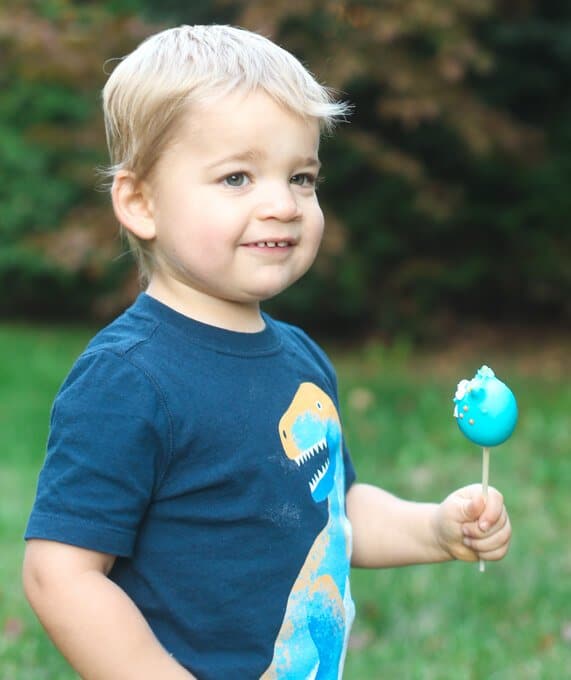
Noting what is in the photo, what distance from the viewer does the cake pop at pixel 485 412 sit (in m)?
1.90

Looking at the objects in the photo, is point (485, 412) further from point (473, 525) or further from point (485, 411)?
point (473, 525)

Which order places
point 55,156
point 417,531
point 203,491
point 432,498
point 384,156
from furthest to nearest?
point 55,156
point 384,156
point 432,498
point 417,531
point 203,491

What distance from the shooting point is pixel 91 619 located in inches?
61.9

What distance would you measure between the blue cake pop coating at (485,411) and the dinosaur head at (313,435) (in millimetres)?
226

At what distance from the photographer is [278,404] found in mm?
1793

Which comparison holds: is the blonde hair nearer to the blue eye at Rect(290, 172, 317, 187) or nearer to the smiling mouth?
the blue eye at Rect(290, 172, 317, 187)

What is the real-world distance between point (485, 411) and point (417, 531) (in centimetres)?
33

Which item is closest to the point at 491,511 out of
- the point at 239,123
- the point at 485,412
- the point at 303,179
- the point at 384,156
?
the point at 485,412

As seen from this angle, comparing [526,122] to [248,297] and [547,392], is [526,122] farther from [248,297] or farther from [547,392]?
[248,297]

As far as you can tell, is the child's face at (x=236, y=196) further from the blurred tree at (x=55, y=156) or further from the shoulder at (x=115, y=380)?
the blurred tree at (x=55, y=156)

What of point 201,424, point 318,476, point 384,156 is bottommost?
point 384,156

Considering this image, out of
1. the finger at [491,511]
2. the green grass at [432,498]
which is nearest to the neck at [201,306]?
the finger at [491,511]

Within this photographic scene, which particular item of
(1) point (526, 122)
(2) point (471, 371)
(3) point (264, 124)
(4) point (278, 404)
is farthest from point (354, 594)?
(1) point (526, 122)

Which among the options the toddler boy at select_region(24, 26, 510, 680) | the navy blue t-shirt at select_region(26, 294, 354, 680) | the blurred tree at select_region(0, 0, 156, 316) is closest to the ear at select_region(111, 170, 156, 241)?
the toddler boy at select_region(24, 26, 510, 680)
